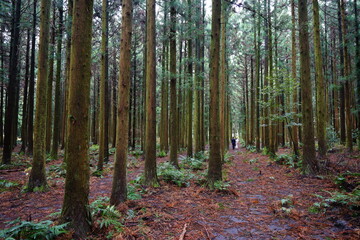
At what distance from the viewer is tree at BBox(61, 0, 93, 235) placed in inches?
139

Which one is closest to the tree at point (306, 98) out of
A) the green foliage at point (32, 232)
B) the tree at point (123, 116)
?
the tree at point (123, 116)

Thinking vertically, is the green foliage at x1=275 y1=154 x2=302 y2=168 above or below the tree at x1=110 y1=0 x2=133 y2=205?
below

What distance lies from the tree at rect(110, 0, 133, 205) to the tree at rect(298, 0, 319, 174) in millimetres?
7515

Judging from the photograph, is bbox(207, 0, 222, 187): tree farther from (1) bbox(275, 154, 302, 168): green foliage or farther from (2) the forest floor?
(1) bbox(275, 154, 302, 168): green foliage

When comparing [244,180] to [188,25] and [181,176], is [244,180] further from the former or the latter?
[188,25]

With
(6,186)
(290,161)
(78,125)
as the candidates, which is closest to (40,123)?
(6,186)

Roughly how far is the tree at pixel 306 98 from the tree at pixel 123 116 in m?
7.51

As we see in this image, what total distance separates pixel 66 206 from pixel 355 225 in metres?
5.23

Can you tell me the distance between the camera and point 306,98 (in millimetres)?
9219

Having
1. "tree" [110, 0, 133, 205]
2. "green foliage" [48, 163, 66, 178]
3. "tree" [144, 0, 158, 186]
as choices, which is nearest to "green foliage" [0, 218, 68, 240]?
"tree" [110, 0, 133, 205]

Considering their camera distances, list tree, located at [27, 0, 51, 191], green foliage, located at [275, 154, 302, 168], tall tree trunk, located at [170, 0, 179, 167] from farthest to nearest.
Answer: green foliage, located at [275, 154, 302, 168], tall tree trunk, located at [170, 0, 179, 167], tree, located at [27, 0, 51, 191]

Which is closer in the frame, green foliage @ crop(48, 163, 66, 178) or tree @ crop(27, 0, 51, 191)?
tree @ crop(27, 0, 51, 191)

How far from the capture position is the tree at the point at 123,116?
17.4 ft

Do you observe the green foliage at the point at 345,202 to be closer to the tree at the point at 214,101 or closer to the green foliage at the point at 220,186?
the green foliage at the point at 220,186
